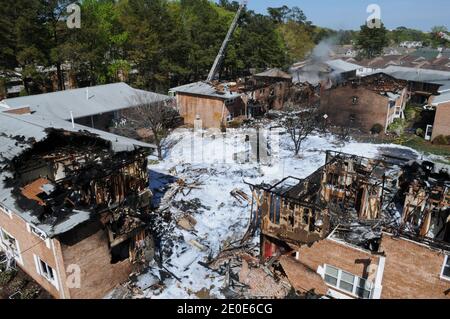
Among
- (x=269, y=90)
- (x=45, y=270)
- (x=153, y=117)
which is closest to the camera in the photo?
(x=45, y=270)

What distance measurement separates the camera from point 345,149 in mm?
30250

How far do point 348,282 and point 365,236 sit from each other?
1869mm

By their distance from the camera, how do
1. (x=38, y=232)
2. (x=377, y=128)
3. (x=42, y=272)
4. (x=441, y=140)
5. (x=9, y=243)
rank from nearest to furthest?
(x=38, y=232) → (x=42, y=272) → (x=9, y=243) → (x=441, y=140) → (x=377, y=128)

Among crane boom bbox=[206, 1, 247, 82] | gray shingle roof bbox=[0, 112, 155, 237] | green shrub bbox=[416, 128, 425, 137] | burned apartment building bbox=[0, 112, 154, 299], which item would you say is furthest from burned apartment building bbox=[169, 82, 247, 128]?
burned apartment building bbox=[0, 112, 154, 299]

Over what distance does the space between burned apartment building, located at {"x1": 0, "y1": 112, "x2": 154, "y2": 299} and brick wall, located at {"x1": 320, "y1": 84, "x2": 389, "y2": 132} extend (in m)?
26.2

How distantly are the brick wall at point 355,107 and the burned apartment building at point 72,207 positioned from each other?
26.2m

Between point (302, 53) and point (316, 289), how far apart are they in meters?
80.3

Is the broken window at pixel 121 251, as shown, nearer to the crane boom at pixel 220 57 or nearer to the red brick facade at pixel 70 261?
the red brick facade at pixel 70 261

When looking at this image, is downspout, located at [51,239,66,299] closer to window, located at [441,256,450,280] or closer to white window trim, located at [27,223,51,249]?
white window trim, located at [27,223,51,249]

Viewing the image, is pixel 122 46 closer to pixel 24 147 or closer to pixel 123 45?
pixel 123 45

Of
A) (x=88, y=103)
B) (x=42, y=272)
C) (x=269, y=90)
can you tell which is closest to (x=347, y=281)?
(x=42, y=272)

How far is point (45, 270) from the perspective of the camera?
13.6m

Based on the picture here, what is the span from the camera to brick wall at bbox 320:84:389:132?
35.2m

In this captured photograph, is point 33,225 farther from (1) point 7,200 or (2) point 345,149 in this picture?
(2) point 345,149
